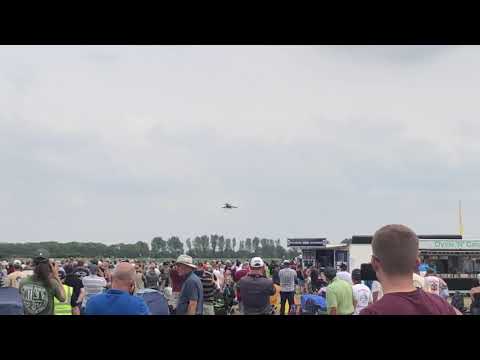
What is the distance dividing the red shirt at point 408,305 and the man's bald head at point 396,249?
10 cm

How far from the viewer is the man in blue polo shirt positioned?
12.1 feet

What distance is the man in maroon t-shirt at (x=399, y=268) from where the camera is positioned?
7.97 ft

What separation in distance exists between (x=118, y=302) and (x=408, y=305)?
193cm

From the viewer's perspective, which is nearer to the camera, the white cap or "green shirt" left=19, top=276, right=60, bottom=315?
"green shirt" left=19, top=276, right=60, bottom=315

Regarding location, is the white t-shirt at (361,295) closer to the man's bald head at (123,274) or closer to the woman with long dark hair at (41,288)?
the woman with long dark hair at (41,288)

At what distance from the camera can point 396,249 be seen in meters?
2.46

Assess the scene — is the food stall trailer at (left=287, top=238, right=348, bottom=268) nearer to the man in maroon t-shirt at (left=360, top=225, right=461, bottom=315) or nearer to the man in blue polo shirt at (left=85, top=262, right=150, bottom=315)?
the man in blue polo shirt at (left=85, top=262, right=150, bottom=315)

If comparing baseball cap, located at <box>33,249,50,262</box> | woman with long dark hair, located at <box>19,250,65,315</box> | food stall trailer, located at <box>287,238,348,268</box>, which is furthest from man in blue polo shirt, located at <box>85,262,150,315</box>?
food stall trailer, located at <box>287,238,348,268</box>

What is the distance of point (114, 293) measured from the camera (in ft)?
12.4

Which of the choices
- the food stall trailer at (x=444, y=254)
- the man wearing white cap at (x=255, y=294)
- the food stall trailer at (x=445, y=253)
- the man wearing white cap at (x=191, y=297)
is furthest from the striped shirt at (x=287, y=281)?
the food stall trailer at (x=445, y=253)

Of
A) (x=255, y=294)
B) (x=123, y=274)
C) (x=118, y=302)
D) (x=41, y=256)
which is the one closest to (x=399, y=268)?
(x=118, y=302)

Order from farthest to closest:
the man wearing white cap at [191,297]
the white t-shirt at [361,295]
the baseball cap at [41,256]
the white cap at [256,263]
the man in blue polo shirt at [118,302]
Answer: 1. the white cap at [256,263]
2. the white t-shirt at [361,295]
3. the man wearing white cap at [191,297]
4. the baseball cap at [41,256]
5. the man in blue polo shirt at [118,302]

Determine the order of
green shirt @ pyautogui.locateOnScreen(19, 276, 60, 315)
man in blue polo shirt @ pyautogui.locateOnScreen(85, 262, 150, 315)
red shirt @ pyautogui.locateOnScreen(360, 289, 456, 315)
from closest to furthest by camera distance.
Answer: red shirt @ pyautogui.locateOnScreen(360, 289, 456, 315) < man in blue polo shirt @ pyautogui.locateOnScreen(85, 262, 150, 315) < green shirt @ pyautogui.locateOnScreen(19, 276, 60, 315)
